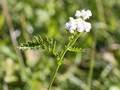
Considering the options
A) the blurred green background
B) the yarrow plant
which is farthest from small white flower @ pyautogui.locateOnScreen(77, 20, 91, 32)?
the blurred green background

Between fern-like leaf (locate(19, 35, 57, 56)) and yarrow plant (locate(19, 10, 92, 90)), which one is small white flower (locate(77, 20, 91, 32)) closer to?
yarrow plant (locate(19, 10, 92, 90))

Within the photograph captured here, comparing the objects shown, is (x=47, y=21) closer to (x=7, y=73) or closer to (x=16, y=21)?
(x=16, y=21)

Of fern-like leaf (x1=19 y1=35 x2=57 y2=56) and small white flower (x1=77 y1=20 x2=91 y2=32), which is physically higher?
small white flower (x1=77 y1=20 x2=91 y2=32)

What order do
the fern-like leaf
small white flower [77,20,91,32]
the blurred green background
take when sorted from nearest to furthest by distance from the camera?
small white flower [77,20,91,32] → the fern-like leaf → the blurred green background

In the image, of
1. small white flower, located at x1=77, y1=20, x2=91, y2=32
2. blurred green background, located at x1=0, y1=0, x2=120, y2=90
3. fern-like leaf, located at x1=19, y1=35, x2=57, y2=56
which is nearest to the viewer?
small white flower, located at x1=77, y1=20, x2=91, y2=32

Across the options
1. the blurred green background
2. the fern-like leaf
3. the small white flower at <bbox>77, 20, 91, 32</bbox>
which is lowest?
the blurred green background

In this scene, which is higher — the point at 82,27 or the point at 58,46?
the point at 82,27

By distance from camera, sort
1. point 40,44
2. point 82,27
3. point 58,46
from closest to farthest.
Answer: point 82,27, point 40,44, point 58,46

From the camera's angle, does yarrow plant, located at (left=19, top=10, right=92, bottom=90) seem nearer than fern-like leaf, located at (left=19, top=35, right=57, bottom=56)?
Yes

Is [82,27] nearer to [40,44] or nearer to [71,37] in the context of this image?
Result: [71,37]

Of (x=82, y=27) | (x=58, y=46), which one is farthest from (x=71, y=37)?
(x=58, y=46)
